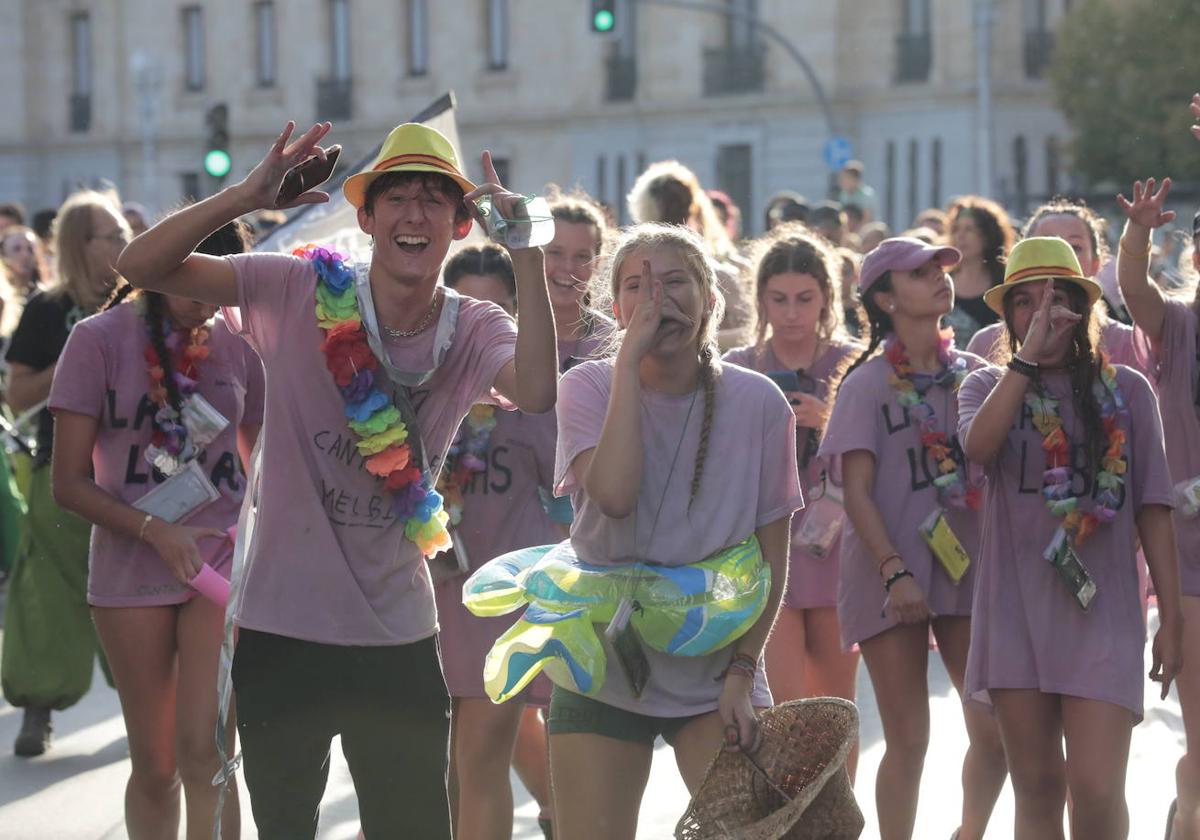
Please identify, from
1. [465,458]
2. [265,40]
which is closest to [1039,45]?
[265,40]

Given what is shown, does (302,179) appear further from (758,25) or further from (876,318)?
(758,25)

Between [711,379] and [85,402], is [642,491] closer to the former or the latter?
[711,379]

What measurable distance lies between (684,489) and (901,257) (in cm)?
197

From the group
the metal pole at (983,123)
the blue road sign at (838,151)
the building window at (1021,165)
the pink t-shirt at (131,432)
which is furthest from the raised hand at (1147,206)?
the building window at (1021,165)

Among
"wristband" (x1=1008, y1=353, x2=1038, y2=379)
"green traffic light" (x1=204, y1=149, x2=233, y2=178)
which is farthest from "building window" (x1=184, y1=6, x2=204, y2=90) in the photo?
"wristband" (x1=1008, y1=353, x2=1038, y2=379)

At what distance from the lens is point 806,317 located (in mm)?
6902

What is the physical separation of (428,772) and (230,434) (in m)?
1.75

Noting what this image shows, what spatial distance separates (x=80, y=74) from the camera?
5259 centimetres

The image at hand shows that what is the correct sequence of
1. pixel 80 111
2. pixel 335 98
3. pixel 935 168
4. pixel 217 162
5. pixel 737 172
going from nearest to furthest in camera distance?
pixel 217 162, pixel 935 168, pixel 737 172, pixel 335 98, pixel 80 111

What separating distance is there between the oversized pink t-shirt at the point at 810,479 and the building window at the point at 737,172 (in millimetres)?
35128

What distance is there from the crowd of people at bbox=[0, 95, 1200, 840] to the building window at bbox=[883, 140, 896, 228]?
33.6 meters

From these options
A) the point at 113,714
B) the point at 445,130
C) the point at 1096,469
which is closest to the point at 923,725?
the point at 1096,469

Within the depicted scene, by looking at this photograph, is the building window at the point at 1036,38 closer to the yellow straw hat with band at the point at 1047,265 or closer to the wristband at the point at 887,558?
the wristband at the point at 887,558

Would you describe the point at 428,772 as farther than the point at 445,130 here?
No
